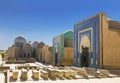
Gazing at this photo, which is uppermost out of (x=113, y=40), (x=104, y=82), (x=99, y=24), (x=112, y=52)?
(x=99, y=24)

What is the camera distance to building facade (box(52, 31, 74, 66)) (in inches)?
1195

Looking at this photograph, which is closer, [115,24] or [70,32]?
[115,24]

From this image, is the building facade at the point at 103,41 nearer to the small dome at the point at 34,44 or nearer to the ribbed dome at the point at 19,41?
the small dome at the point at 34,44

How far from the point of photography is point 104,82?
11578mm

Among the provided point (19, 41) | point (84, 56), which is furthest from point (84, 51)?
point (19, 41)

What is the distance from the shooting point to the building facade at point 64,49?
30.3 m

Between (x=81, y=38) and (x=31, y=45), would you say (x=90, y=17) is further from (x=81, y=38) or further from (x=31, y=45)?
(x=31, y=45)

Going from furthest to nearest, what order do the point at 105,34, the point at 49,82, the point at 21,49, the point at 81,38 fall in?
the point at 21,49
the point at 81,38
the point at 105,34
the point at 49,82

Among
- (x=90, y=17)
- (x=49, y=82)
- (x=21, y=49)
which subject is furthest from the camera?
(x=21, y=49)

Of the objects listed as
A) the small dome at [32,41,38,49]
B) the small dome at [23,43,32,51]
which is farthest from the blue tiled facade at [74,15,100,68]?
the small dome at [32,41,38,49]

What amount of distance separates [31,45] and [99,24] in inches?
1404

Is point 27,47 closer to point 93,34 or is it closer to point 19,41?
point 19,41

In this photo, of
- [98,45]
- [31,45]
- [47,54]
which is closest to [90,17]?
[98,45]

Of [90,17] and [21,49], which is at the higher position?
[90,17]
